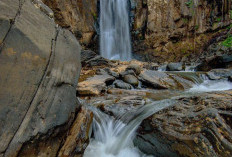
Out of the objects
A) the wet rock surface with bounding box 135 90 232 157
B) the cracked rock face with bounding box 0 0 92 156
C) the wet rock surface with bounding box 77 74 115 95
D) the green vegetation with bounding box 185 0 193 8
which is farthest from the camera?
the green vegetation with bounding box 185 0 193 8

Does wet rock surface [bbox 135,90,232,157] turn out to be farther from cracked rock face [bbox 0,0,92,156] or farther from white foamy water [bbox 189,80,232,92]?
white foamy water [bbox 189,80,232,92]

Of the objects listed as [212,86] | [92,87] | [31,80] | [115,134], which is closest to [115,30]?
[212,86]

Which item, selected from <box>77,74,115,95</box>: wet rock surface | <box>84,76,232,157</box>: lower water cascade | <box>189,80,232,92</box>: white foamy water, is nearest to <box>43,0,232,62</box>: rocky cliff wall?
<box>77,74,115,95</box>: wet rock surface

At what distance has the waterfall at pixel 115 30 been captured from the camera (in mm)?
18922

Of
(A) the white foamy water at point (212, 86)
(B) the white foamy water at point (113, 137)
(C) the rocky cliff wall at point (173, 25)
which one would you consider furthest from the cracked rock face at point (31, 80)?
(C) the rocky cliff wall at point (173, 25)

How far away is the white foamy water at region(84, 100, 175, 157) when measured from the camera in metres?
2.79

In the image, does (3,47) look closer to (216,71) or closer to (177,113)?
(177,113)

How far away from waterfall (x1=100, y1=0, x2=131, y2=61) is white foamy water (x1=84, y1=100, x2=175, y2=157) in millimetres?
15706

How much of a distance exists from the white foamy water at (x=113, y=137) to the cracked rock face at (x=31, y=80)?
1.01 m

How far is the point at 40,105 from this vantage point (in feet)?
6.49

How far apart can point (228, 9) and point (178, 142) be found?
21891mm

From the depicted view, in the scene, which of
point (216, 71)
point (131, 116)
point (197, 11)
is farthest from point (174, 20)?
point (131, 116)

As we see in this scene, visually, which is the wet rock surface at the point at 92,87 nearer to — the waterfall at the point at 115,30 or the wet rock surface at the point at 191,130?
the wet rock surface at the point at 191,130

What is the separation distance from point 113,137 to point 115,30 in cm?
1835
